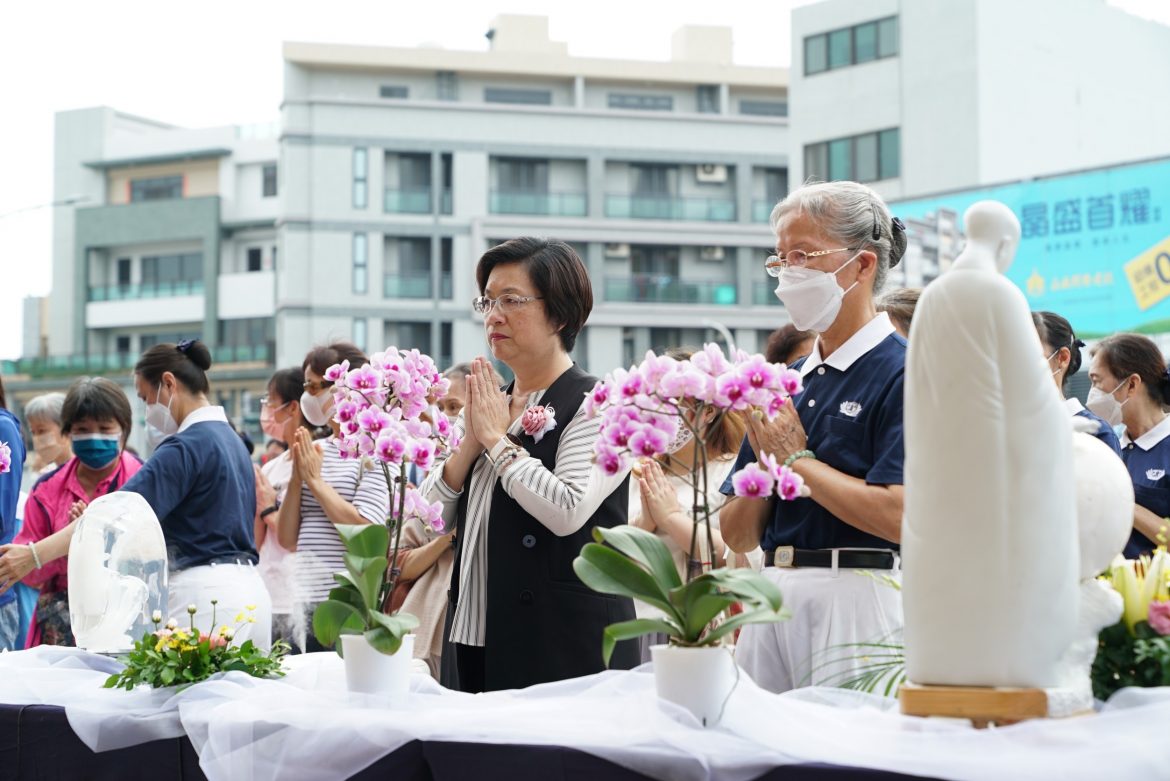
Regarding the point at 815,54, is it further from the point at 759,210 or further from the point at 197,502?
the point at 197,502

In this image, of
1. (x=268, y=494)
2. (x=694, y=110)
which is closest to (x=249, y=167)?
(x=694, y=110)

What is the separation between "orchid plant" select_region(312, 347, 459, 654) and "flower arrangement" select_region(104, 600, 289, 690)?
0.76ft

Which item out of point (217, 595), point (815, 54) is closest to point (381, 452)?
point (217, 595)

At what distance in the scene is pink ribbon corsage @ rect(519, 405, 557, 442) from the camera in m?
3.02

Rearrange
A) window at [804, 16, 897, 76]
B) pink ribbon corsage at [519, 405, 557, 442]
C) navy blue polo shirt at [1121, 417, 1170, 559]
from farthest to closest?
window at [804, 16, 897, 76] → navy blue polo shirt at [1121, 417, 1170, 559] → pink ribbon corsage at [519, 405, 557, 442]

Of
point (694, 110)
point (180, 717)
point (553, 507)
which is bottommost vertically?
point (180, 717)

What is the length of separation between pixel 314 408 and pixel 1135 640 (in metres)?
3.64

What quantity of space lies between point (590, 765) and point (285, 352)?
108 feet

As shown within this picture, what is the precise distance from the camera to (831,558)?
8.34 feet

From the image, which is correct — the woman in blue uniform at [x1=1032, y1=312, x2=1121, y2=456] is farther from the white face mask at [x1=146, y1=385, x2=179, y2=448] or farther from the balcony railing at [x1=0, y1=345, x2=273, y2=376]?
the balcony railing at [x1=0, y1=345, x2=273, y2=376]

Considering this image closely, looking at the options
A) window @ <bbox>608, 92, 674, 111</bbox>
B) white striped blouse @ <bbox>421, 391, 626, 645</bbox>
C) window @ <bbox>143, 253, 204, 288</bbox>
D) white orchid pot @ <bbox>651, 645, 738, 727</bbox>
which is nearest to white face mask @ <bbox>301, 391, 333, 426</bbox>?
white striped blouse @ <bbox>421, 391, 626, 645</bbox>

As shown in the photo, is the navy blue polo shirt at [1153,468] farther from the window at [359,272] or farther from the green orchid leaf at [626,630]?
the window at [359,272]

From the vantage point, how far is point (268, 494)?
5.68 m

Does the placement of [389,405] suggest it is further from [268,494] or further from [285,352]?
[285,352]
